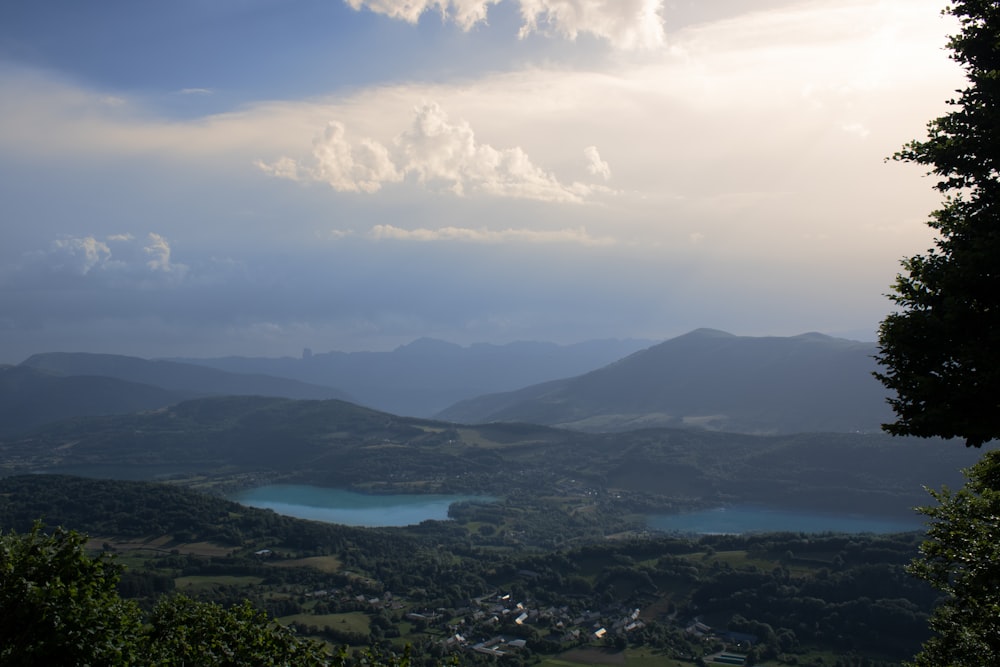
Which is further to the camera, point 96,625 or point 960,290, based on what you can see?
point 96,625

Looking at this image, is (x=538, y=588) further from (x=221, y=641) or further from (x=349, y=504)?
(x=349, y=504)

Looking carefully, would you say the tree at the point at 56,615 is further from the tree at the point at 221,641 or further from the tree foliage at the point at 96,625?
the tree at the point at 221,641

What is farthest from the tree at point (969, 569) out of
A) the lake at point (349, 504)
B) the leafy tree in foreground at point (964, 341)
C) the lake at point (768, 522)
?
the lake at point (349, 504)

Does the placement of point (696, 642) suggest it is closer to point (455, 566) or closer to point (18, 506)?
point (455, 566)

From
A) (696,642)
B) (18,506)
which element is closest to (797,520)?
(696,642)

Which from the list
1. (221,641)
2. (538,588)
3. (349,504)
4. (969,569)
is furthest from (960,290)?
(349,504)
